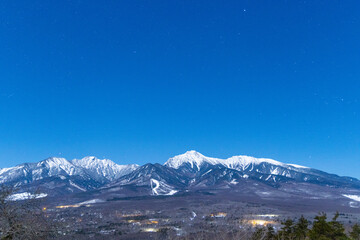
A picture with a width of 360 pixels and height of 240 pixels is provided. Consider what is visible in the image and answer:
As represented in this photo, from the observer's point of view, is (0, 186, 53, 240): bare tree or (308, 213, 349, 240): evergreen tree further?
(308, 213, 349, 240): evergreen tree

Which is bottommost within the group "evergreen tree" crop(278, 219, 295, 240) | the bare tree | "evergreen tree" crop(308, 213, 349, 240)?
"evergreen tree" crop(278, 219, 295, 240)

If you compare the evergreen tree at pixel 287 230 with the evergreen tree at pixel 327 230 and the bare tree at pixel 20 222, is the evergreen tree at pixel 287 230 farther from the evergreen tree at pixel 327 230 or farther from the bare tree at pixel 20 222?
Answer: the bare tree at pixel 20 222

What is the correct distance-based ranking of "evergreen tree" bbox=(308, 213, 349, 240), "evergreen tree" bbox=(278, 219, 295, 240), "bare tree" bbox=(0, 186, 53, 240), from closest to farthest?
"bare tree" bbox=(0, 186, 53, 240) < "evergreen tree" bbox=(308, 213, 349, 240) < "evergreen tree" bbox=(278, 219, 295, 240)

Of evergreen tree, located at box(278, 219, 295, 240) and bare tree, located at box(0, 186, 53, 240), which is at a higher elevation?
bare tree, located at box(0, 186, 53, 240)

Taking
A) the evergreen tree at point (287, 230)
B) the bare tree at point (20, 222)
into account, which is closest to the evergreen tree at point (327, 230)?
the evergreen tree at point (287, 230)

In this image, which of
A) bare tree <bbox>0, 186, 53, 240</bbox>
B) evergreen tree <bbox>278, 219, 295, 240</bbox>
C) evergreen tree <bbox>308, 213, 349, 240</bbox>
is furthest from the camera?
evergreen tree <bbox>278, 219, 295, 240</bbox>

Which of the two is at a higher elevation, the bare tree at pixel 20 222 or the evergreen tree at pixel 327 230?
the bare tree at pixel 20 222

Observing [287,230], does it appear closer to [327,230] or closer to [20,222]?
[327,230]

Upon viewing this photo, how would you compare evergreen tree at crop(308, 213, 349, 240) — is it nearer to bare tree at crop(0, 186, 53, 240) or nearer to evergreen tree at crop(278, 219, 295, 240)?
evergreen tree at crop(278, 219, 295, 240)

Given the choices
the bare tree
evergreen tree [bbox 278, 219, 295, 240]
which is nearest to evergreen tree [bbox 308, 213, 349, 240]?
evergreen tree [bbox 278, 219, 295, 240]

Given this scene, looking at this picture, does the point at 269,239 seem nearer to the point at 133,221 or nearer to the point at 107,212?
the point at 133,221

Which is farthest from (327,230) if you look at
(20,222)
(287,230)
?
(20,222)
